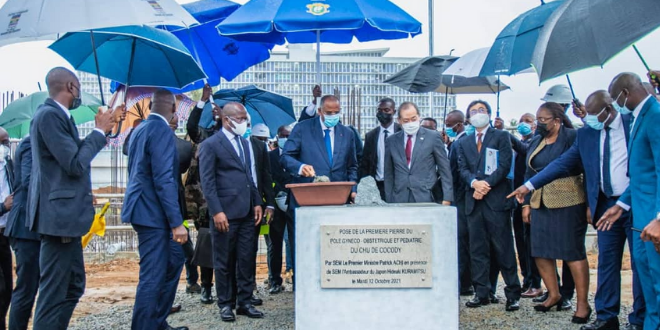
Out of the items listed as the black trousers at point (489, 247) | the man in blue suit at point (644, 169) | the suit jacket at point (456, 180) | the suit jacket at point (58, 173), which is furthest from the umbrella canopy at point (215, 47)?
the man in blue suit at point (644, 169)

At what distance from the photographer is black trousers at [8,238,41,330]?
A: 5.51 meters

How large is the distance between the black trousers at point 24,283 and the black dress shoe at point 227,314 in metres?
1.91

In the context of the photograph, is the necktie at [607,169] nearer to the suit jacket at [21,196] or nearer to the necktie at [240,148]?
the necktie at [240,148]

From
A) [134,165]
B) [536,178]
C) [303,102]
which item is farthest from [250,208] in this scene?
[303,102]

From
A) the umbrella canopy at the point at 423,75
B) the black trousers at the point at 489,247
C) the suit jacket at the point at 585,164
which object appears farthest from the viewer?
the umbrella canopy at the point at 423,75

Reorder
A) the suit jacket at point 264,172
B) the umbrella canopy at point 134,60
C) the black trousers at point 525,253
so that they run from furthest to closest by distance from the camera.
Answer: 1. the black trousers at point 525,253
2. the suit jacket at point 264,172
3. the umbrella canopy at point 134,60

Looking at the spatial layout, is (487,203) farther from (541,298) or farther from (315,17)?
(315,17)

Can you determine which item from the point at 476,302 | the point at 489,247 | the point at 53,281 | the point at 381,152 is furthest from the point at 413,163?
the point at 53,281

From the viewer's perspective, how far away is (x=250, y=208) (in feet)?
23.0

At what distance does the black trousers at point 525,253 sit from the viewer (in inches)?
321

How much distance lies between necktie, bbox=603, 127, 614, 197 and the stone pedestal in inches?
76.6

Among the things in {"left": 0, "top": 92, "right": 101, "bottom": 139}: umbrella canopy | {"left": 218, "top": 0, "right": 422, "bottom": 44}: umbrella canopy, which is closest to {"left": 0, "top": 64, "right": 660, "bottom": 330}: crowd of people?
{"left": 218, "top": 0, "right": 422, "bottom": 44}: umbrella canopy

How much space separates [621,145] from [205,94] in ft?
15.3

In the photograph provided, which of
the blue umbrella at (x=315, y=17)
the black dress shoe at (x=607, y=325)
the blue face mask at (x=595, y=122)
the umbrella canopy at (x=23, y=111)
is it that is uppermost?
the blue umbrella at (x=315, y=17)
